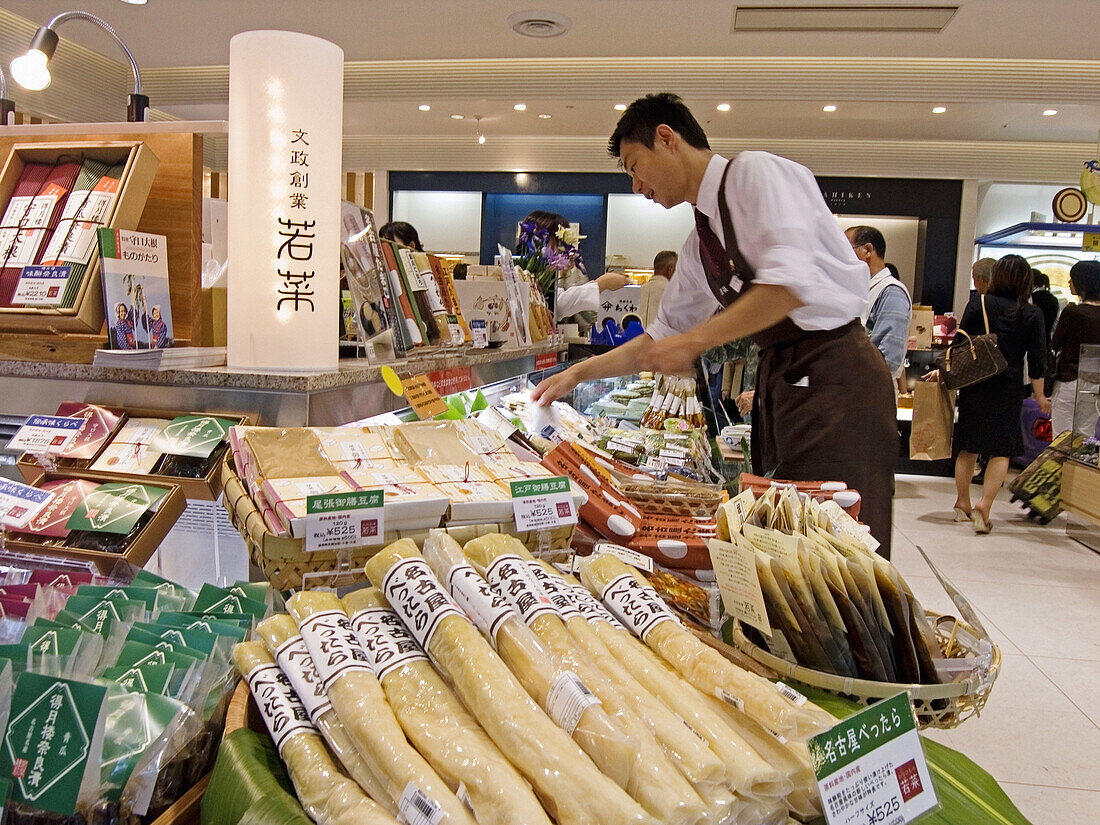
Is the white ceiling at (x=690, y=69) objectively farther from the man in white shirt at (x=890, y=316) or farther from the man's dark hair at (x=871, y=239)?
the man in white shirt at (x=890, y=316)

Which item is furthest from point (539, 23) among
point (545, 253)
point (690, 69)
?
point (545, 253)

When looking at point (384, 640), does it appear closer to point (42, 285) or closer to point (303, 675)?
point (303, 675)

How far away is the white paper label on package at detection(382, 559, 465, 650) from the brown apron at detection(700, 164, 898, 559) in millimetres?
1416

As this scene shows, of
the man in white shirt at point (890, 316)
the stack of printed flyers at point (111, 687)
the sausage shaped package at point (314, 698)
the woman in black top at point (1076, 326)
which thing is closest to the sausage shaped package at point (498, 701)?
the sausage shaped package at point (314, 698)

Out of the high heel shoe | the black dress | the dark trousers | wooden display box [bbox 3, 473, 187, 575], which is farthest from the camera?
the black dress

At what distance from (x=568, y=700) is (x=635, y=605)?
0.28 m

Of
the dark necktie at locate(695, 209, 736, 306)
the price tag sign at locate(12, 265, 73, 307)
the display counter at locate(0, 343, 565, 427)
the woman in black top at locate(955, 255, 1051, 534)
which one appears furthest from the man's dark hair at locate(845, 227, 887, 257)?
the price tag sign at locate(12, 265, 73, 307)

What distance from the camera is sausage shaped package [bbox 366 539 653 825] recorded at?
2.19ft

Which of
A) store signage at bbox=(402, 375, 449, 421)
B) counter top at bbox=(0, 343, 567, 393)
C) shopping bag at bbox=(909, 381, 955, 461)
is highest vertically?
counter top at bbox=(0, 343, 567, 393)

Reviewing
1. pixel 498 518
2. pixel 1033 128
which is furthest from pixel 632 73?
pixel 498 518

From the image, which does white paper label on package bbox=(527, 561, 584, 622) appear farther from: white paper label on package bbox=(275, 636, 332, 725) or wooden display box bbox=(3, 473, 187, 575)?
wooden display box bbox=(3, 473, 187, 575)

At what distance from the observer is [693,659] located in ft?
3.01

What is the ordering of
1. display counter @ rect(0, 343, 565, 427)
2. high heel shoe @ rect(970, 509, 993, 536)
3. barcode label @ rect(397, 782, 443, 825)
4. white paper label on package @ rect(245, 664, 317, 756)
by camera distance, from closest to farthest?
barcode label @ rect(397, 782, 443, 825) → white paper label on package @ rect(245, 664, 317, 756) → display counter @ rect(0, 343, 565, 427) → high heel shoe @ rect(970, 509, 993, 536)

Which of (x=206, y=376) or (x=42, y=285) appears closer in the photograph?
(x=206, y=376)
